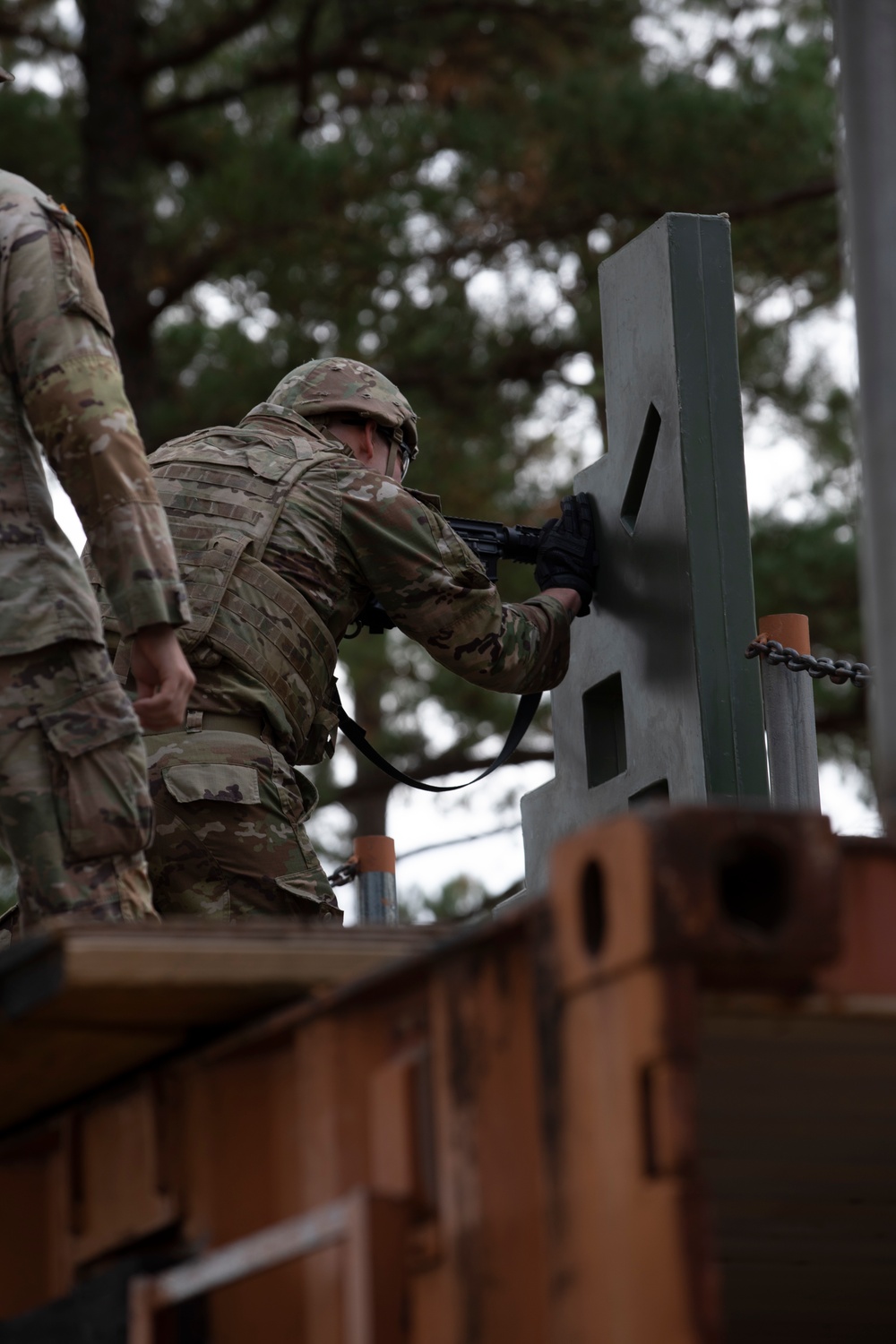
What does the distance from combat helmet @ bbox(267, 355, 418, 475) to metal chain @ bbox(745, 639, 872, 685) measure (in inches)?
38.0

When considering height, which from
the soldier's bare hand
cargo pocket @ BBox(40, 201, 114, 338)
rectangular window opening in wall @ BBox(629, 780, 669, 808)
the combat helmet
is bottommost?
the soldier's bare hand

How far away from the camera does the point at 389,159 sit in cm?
1105

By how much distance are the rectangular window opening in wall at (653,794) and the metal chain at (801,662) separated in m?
0.35

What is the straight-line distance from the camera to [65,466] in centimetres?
329

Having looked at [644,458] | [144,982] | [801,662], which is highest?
[644,458]

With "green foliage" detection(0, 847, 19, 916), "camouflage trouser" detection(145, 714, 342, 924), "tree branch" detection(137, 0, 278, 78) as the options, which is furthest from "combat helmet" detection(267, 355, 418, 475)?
"tree branch" detection(137, 0, 278, 78)

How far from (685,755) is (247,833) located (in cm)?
103

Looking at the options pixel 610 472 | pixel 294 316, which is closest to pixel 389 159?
pixel 294 316

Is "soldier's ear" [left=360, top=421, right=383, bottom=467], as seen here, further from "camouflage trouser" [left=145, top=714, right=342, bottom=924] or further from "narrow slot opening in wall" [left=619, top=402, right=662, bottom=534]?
"camouflage trouser" [left=145, top=714, right=342, bottom=924]

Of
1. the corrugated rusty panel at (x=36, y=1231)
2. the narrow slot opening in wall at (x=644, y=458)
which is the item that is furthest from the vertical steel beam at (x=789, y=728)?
the corrugated rusty panel at (x=36, y=1231)

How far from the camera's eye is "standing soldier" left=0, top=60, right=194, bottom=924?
3195 mm

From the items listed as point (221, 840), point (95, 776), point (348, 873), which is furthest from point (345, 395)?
point (95, 776)

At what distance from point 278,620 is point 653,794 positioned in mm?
1008

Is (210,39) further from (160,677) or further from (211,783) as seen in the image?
(160,677)
